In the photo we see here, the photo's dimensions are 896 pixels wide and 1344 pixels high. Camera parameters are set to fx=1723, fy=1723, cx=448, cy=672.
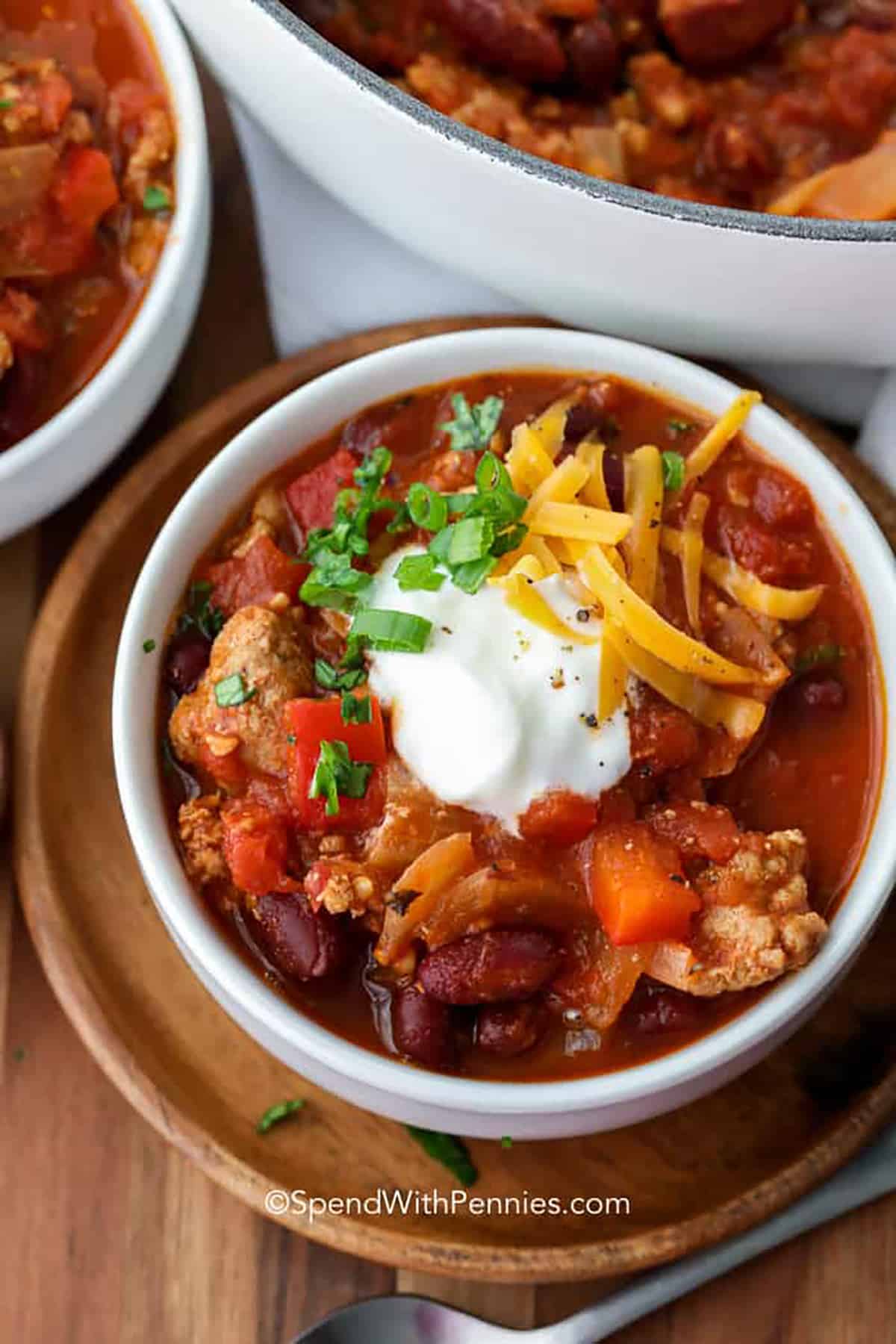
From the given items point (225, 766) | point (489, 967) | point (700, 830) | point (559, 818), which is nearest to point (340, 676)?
point (225, 766)

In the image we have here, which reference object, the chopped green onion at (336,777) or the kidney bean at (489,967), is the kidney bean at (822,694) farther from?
the chopped green onion at (336,777)

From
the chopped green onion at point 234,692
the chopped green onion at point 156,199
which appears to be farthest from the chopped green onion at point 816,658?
the chopped green onion at point 156,199

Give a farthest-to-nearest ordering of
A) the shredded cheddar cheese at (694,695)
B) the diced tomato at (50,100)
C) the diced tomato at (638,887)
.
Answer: the diced tomato at (50,100)
the shredded cheddar cheese at (694,695)
the diced tomato at (638,887)

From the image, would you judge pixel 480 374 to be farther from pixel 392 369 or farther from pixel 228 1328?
pixel 228 1328

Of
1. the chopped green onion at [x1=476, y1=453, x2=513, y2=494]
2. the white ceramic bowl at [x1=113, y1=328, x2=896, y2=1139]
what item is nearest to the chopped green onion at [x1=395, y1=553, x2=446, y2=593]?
the chopped green onion at [x1=476, y1=453, x2=513, y2=494]

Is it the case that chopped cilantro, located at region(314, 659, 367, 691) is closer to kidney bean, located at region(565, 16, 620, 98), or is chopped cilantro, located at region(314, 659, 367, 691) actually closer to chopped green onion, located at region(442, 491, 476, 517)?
chopped green onion, located at region(442, 491, 476, 517)

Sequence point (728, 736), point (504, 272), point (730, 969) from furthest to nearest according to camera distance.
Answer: point (504, 272) < point (728, 736) < point (730, 969)

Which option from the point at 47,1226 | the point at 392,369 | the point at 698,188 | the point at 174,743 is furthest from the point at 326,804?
the point at 698,188
